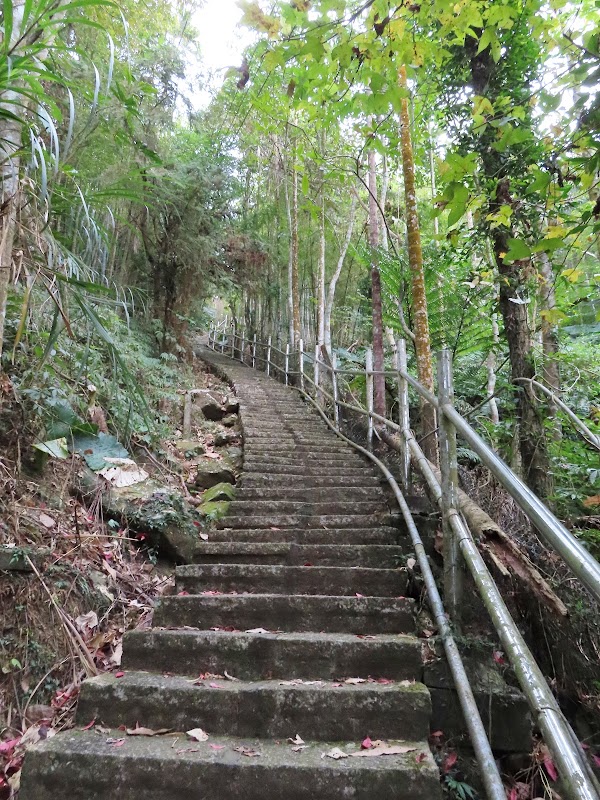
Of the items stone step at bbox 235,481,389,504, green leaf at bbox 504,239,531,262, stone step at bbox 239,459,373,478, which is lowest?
stone step at bbox 235,481,389,504

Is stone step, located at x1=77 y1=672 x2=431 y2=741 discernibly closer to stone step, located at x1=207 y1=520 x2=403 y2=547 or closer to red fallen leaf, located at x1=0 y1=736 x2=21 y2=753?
red fallen leaf, located at x1=0 y1=736 x2=21 y2=753

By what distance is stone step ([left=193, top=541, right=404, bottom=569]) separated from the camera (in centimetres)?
299

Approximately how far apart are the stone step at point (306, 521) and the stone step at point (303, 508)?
10 cm

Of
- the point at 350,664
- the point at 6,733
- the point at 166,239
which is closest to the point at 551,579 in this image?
the point at 350,664

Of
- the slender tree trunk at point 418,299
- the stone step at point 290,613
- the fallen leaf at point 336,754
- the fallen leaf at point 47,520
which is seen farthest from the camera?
the slender tree trunk at point 418,299

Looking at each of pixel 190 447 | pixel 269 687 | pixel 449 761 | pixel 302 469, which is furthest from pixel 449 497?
pixel 190 447

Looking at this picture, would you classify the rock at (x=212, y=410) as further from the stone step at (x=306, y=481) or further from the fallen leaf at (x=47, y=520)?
the fallen leaf at (x=47, y=520)

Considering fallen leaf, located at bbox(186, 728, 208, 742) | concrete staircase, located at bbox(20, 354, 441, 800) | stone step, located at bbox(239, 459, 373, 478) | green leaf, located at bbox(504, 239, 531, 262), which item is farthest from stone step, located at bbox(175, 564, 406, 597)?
green leaf, located at bbox(504, 239, 531, 262)

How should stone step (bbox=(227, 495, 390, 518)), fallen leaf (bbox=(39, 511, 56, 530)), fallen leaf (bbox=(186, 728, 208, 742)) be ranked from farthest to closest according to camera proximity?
stone step (bbox=(227, 495, 390, 518)) → fallen leaf (bbox=(39, 511, 56, 530)) → fallen leaf (bbox=(186, 728, 208, 742))

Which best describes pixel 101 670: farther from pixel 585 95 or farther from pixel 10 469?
pixel 585 95

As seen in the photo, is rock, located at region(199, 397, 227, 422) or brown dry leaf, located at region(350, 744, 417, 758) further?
rock, located at region(199, 397, 227, 422)

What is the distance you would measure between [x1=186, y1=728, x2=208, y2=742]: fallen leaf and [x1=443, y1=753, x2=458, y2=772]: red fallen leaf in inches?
36.2

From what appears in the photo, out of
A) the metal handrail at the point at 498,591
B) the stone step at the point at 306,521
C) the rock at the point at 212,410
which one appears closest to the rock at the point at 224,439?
the rock at the point at 212,410

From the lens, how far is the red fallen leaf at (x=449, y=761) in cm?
184
